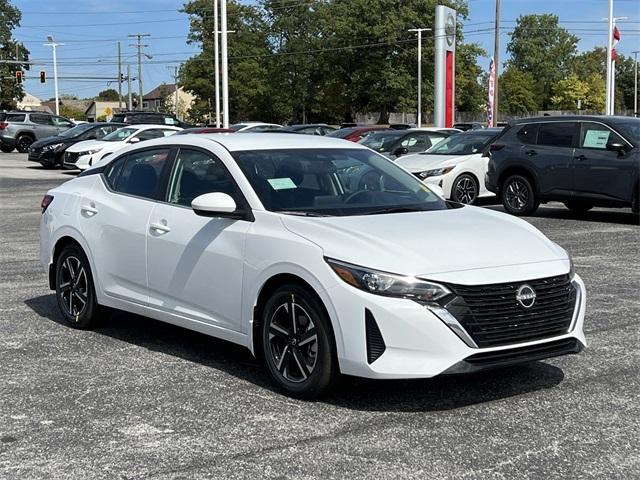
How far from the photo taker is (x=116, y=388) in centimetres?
553

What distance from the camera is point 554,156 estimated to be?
14.8 meters

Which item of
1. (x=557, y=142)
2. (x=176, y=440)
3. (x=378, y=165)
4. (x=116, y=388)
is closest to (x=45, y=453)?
(x=176, y=440)

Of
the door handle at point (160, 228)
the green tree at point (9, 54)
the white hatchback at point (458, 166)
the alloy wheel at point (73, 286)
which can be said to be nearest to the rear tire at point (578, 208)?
the white hatchback at point (458, 166)

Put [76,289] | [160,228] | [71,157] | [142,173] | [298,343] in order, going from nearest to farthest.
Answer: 1. [298,343]
2. [160,228]
3. [142,173]
4. [76,289]
5. [71,157]

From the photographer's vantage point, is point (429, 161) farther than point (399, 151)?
No

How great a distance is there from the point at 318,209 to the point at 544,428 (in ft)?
6.52

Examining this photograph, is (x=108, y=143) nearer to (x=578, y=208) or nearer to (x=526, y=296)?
(x=578, y=208)

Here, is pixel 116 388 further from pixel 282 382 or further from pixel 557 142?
pixel 557 142

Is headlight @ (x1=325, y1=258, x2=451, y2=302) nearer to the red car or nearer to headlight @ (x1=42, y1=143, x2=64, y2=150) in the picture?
the red car

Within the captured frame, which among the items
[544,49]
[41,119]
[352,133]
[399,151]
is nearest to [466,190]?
[399,151]

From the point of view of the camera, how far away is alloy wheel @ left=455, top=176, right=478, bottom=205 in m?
17.0

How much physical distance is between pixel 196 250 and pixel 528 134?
10752 mm

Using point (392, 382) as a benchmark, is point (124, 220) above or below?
above

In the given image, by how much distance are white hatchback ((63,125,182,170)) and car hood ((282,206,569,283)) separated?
20.7m
